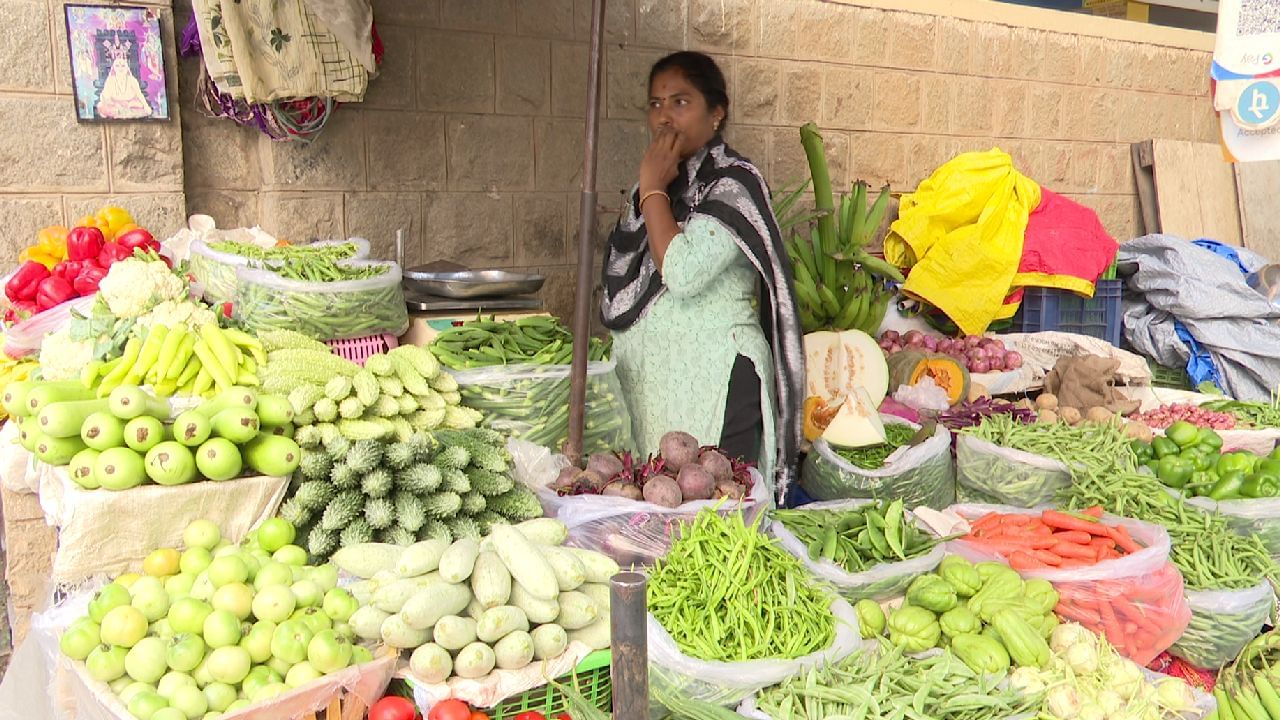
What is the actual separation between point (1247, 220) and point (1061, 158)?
1672 millimetres

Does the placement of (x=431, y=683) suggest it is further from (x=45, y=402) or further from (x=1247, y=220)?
(x=1247, y=220)

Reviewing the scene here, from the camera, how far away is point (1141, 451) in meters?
4.13

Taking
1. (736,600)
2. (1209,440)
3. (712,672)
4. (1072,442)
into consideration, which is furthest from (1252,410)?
(712,672)

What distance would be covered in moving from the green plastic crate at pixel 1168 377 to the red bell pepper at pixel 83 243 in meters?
5.91

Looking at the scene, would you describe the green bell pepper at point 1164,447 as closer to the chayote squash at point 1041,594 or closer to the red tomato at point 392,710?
the chayote squash at point 1041,594

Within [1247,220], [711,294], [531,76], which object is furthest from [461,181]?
[1247,220]

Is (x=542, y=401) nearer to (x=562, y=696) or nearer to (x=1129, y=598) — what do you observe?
(x=562, y=696)

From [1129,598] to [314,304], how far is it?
271 cm

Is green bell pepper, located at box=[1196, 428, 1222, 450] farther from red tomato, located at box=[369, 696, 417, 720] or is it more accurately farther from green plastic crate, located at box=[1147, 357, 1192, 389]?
red tomato, located at box=[369, 696, 417, 720]

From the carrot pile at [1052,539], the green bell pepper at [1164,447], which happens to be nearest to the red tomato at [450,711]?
the carrot pile at [1052,539]

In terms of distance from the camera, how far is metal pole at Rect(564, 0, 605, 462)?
304cm

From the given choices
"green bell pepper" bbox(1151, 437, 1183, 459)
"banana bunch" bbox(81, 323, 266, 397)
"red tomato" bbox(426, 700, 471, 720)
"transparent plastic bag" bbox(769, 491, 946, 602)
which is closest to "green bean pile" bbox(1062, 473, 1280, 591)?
"green bell pepper" bbox(1151, 437, 1183, 459)

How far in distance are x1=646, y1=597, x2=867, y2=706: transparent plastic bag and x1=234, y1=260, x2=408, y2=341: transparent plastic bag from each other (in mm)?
1618

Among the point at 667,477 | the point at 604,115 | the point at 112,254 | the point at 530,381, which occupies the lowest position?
the point at 667,477
